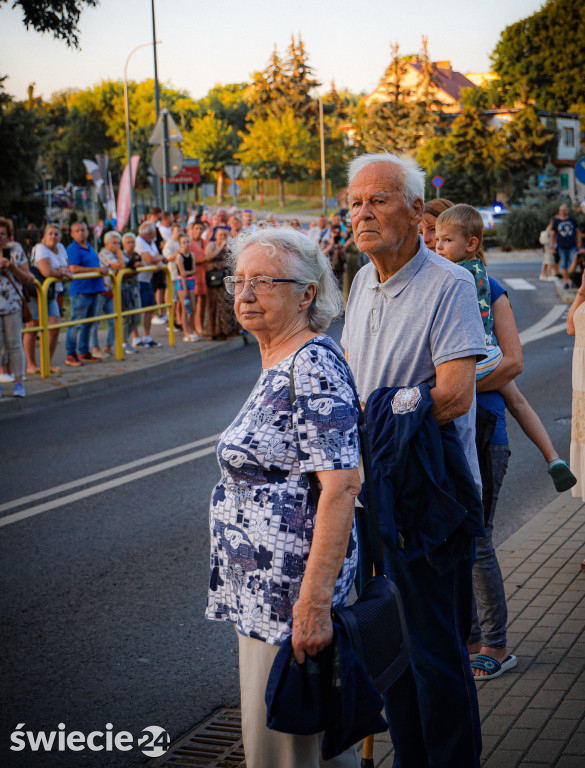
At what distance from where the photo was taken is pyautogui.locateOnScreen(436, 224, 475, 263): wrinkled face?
4156mm

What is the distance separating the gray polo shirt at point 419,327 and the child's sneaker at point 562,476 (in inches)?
48.8

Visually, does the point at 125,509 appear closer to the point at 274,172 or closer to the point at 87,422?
the point at 87,422

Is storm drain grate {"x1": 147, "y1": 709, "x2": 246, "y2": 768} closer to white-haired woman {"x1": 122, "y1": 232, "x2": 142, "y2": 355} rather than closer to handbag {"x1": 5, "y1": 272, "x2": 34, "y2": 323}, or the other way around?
handbag {"x1": 5, "y1": 272, "x2": 34, "y2": 323}

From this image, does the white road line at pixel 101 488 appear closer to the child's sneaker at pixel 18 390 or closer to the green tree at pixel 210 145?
the child's sneaker at pixel 18 390

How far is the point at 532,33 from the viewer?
3014 inches

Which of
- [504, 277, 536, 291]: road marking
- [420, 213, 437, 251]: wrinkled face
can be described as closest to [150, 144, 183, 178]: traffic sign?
[504, 277, 536, 291]: road marking

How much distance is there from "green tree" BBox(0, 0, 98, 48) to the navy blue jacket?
14.8m

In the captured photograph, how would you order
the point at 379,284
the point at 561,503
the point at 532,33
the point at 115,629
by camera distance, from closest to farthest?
the point at 379,284 → the point at 115,629 → the point at 561,503 → the point at 532,33

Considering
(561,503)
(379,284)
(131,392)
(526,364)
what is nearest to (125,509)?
(561,503)

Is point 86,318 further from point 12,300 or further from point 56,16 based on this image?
point 56,16

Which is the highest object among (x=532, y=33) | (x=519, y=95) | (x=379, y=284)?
(x=532, y=33)

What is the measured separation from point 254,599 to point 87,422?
840 centimetres

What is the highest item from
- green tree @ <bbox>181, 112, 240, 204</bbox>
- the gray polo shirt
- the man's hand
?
green tree @ <bbox>181, 112, 240, 204</bbox>

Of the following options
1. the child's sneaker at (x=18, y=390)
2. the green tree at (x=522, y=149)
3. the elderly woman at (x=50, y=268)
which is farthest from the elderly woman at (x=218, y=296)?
the green tree at (x=522, y=149)
